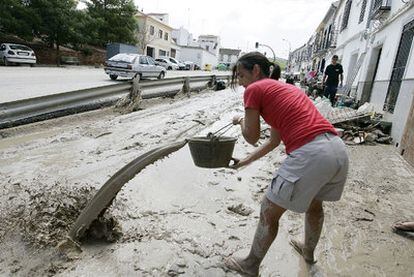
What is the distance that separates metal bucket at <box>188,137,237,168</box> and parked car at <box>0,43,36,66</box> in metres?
22.9

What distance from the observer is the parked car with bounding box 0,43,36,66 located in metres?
21.0

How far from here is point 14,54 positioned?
2123cm

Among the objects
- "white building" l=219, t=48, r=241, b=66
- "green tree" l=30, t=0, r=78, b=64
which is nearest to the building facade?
"green tree" l=30, t=0, r=78, b=64

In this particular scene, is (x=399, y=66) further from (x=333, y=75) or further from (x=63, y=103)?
(x=63, y=103)

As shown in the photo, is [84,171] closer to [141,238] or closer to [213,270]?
[141,238]

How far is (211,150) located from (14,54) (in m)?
23.2

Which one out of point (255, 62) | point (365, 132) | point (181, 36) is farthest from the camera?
point (181, 36)

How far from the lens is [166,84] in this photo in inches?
421

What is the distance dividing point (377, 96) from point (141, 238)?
9210 millimetres

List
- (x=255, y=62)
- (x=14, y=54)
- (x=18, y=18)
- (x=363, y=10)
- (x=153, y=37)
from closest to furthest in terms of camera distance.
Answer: (x=255, y=62) < (x=363, y=10) < (x=14, y=54) < (x=18, y=18) < (x=153, y=37)

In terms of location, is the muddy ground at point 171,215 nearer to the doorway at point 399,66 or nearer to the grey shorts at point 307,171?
the grey shorts at point 307,171

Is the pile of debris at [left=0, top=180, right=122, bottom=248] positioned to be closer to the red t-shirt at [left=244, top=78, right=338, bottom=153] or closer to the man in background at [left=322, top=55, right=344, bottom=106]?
the red t-shirt at [left=244, top=78, right=338, bottom=153]

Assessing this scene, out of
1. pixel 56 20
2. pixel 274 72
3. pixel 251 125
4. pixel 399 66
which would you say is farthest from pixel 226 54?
pixel 251 125

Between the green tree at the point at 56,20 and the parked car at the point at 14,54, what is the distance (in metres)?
5.15
